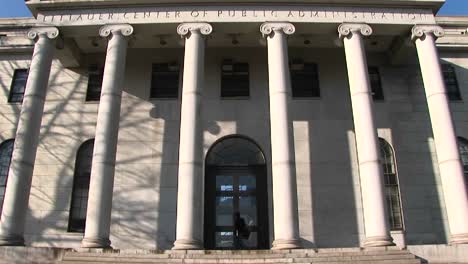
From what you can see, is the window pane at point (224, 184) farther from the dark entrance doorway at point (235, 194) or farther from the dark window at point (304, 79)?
the dark window at point (304, 79)

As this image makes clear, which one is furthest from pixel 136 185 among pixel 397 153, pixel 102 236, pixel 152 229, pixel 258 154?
pixel 397 153

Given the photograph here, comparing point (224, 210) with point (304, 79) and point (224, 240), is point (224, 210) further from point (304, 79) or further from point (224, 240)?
point (304, 79)

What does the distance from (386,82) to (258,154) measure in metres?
7.32

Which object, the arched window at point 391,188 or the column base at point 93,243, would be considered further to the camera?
the arched window at point 391,188

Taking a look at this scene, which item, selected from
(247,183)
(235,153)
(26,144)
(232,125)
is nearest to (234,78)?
(232,125)

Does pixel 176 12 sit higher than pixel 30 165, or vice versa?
pixel 176 12

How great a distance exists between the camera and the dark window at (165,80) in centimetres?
2275

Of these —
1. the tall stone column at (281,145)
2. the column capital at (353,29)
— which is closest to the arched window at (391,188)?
the column capital at (353,29)

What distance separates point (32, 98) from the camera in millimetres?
18953

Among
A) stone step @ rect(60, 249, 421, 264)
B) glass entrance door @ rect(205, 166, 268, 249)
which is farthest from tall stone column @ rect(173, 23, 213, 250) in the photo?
glass entrance door @ rect(205, 166, 268, 249)

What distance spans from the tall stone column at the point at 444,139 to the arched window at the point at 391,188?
2.97m

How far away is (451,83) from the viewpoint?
2377 cm

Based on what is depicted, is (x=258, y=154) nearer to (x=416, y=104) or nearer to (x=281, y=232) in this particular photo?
(x=281, y=232)

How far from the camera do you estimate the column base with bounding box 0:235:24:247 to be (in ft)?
55.4
